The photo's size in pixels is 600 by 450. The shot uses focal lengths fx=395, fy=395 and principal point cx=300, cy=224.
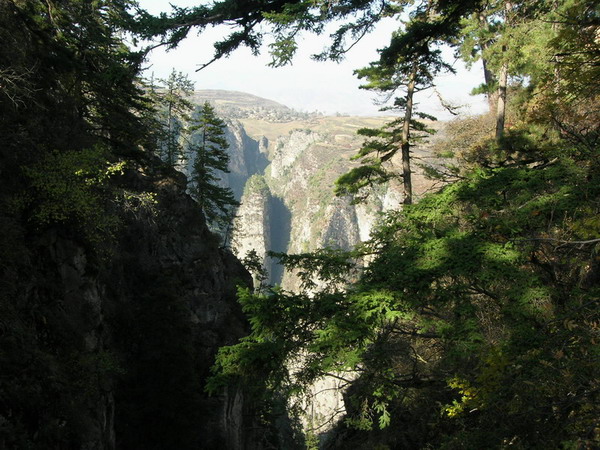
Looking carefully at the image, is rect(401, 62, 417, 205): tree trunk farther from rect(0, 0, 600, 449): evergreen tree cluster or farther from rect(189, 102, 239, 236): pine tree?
rect(189, 102, 239, 236): pine tree

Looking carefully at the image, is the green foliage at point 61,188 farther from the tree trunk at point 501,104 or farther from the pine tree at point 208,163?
the pine tree at point 208,163

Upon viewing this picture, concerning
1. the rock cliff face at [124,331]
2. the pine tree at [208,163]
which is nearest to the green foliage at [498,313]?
the rock cliff face at [124,331]

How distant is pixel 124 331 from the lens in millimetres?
16672

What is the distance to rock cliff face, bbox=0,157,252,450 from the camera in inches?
310

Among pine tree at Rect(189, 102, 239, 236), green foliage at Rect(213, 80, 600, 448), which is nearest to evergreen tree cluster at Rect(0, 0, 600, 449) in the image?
green foliage at Rect(213, 80, 600, 448)

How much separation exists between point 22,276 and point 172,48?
621 centimetres

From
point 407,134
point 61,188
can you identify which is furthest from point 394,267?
point 407,134

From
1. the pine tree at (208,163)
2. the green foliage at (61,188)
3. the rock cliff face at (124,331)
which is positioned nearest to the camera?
the rock cliff face at (124,331)

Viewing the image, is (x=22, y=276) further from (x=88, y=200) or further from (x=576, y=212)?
(x=576, y=212)

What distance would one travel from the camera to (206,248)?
84.9 ft

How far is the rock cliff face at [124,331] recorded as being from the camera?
7.88 m

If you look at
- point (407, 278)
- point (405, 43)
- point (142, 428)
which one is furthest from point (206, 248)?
point (407, 278)

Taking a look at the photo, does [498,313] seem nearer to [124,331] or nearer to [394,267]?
[394,267]

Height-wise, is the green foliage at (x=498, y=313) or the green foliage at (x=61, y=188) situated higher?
the green foliage at (x=61, y=188)
